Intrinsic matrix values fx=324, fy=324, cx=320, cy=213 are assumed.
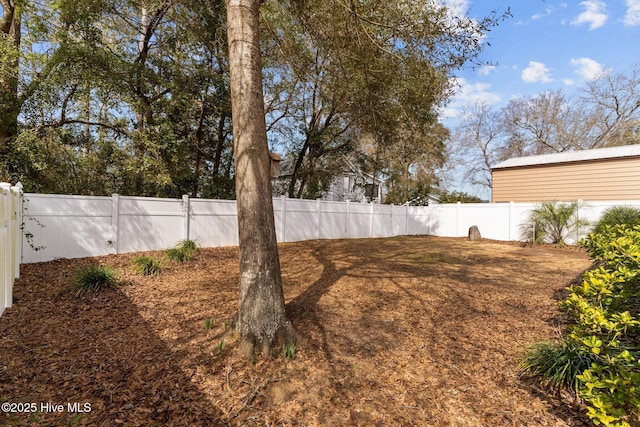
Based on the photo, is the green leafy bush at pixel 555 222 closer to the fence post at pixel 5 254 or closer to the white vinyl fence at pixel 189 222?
the white vinyl fence at pixel 189 222

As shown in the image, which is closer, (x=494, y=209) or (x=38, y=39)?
(x=38, y=39)

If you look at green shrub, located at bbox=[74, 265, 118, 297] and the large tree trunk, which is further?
green shrub, located at bbox=[74, 265, 118, 297]

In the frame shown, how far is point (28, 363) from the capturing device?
2662mm

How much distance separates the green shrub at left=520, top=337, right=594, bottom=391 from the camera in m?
2.44

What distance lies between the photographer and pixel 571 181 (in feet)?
41.1

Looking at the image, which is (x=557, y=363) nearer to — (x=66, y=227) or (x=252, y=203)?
(x=252, y=203)

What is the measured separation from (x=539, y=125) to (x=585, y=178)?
42.0 ft

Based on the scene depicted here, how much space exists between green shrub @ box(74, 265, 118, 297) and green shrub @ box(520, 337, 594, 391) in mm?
4888

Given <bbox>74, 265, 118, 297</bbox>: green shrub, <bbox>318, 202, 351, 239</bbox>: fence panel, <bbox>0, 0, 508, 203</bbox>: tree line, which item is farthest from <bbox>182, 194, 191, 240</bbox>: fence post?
<bbox>318, 202, 351, 239</bbox>: fence panel

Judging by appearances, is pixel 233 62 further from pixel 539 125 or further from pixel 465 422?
pixel 539 125

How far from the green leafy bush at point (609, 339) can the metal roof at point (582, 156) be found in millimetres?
11059

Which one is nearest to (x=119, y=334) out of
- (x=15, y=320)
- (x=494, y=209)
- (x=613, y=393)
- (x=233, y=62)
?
(x=15, y=320)

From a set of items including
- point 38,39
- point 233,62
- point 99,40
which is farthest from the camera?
point 38,39

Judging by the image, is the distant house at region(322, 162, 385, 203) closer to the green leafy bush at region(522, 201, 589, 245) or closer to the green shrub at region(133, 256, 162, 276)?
the green leafy bush at region(522, 201, 589, 245)
